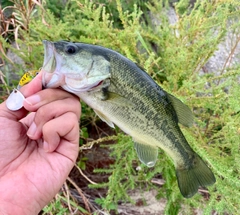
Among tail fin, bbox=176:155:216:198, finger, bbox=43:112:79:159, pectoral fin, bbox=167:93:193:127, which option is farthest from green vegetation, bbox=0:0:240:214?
finger, bbox=43:112:79:159

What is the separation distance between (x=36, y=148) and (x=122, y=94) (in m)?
0.47

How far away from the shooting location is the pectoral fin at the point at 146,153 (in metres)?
1.67

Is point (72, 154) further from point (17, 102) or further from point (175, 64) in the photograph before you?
point (175, 64)

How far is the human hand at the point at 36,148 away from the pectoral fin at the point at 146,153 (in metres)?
0.35

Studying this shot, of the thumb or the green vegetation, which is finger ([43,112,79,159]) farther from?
the green vegetation

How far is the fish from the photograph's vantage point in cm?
138

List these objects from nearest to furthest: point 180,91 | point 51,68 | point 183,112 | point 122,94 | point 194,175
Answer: point 51,68, point 122,94, point 183,112, point 194,175, point 180,91

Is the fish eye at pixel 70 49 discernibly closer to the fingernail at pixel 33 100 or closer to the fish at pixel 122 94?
the fish at pixel 122 94

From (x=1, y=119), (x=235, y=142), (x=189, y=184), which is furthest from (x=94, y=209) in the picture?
(x=1, y=119)

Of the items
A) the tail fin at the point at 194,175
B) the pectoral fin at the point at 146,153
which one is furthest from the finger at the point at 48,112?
the tail fin at the point at 194,175

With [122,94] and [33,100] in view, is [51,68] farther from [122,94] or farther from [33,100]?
[122,94]

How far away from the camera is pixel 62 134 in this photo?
4.52ft

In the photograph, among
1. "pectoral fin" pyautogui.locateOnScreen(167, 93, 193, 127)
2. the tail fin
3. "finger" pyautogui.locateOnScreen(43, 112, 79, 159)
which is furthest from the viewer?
the tail fin

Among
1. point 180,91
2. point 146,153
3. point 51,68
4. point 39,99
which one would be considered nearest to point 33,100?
point 39,99
